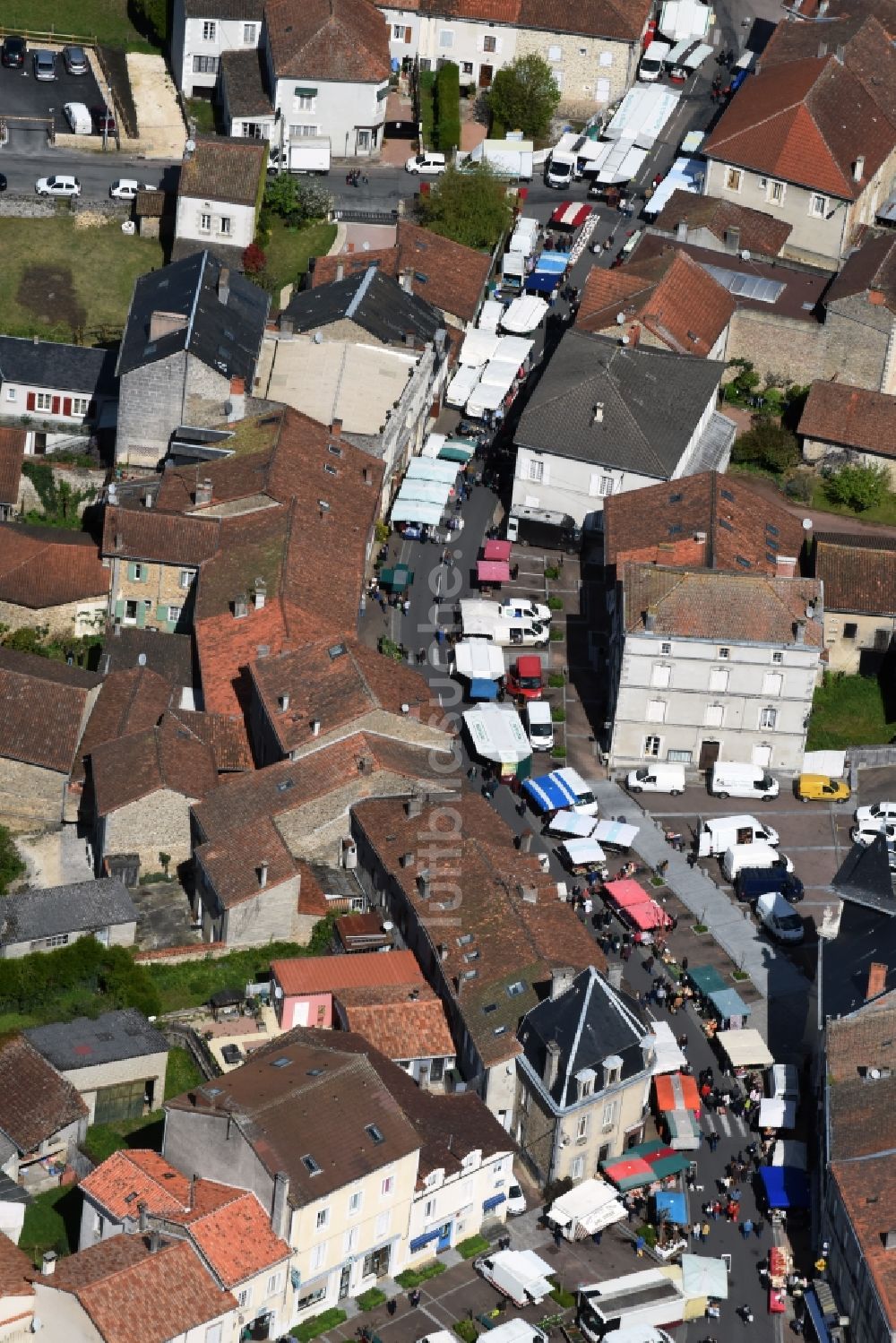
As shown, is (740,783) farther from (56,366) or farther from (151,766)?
(56,366)

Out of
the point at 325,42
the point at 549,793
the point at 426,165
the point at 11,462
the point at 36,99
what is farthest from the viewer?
the point at 36,99

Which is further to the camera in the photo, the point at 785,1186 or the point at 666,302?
the point at 666,302

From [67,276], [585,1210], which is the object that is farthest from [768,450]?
[585,1210]

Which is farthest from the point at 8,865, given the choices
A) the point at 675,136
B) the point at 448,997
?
the point at 675,136

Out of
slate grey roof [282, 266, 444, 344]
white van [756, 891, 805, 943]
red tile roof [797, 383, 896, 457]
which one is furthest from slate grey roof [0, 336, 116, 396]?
white van [756, 891, 805, 943]

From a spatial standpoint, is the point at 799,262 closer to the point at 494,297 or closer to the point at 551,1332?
the point at 494,297

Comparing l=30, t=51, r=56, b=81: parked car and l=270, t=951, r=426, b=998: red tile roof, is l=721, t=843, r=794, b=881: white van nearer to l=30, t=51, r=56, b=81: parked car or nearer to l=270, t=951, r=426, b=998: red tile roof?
l=270, t=951, r=426, b=998: red tile roof

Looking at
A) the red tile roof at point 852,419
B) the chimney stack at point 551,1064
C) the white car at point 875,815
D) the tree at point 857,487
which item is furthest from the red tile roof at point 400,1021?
the red tile roof at point 852,419
